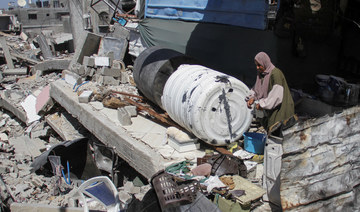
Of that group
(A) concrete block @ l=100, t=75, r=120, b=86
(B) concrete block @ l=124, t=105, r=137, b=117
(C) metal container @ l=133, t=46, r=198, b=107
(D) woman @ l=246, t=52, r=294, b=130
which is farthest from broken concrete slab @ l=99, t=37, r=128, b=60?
(D) woman @ l=246, t=52, r=294, b=130

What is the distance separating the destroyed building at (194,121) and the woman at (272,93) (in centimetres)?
54

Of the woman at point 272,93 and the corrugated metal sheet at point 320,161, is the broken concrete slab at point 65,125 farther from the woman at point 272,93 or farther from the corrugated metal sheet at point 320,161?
the corrugated metal sheet at point 320,161

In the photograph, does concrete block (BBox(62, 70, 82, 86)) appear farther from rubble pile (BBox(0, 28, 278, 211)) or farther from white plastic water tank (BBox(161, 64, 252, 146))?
white plastic water tank (BBox(161, 64, 252, 146))

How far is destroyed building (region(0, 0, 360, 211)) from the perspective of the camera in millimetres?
3256

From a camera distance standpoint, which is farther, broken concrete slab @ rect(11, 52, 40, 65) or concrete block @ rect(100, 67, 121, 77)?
broken concrete slab @ rect(11, 52, 40, 65)

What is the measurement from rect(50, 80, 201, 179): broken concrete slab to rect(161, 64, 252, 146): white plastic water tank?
0.76 m

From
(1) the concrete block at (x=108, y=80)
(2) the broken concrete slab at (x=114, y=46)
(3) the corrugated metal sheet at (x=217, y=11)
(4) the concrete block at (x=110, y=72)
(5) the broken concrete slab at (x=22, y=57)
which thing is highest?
(3) the corrugated metal sheet at (x=217, y=11)

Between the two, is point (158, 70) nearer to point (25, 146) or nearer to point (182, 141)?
point (182, 141)

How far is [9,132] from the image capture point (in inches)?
413

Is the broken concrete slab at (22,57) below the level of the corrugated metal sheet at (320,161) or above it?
below

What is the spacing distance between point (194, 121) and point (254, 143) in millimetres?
1051

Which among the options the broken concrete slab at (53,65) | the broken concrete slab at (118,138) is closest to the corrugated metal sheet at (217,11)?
the broken concrete slab at (118,138)

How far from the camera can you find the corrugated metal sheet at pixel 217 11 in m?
7.33

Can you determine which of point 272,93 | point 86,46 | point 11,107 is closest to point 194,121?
point 272,93
